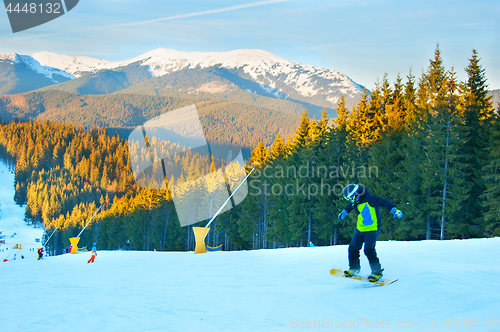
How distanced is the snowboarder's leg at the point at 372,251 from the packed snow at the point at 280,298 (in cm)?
39

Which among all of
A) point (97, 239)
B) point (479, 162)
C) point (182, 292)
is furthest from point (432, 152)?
point (97, 239)

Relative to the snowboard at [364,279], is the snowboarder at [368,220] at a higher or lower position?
higher

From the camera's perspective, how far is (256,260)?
11500 mm

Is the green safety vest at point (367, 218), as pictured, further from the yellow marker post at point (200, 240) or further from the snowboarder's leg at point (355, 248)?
the yellow marker post at point (200, 240)

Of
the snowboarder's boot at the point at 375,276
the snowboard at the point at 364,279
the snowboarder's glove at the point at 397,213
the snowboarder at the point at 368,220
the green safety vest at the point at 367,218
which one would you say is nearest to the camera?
the snowboarder's glove at the point at 397,213

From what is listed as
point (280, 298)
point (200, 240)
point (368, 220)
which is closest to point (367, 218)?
point (368, 220)

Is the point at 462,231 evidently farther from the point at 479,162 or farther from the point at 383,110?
the point at 383,110

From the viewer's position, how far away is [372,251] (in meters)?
7.16

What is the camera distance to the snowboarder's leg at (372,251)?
710 centimetres

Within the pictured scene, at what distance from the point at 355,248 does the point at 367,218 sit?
2.44ft

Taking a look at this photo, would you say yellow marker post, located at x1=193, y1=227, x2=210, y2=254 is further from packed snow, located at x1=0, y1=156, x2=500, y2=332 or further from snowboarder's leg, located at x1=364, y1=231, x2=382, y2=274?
snowboarder's leg, located at x1=364, y1=231, x2=382, y2=274

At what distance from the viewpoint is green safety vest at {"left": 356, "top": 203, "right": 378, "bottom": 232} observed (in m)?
7.30

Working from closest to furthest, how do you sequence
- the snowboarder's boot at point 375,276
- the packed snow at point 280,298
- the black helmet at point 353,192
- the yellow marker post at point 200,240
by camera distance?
the packed snow at point 280,298
the snowboarder's boot at point 375,276
the black helmet at point 353,192
the yellow marker post at point 200,240

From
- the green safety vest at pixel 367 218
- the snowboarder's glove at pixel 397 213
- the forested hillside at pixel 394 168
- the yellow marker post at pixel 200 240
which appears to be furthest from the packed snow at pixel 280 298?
the forested hillside at pixel 394 168
